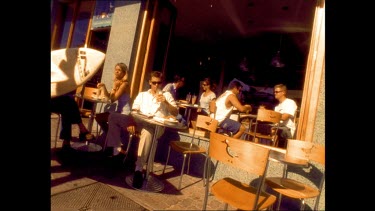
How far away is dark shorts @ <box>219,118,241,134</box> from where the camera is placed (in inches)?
144

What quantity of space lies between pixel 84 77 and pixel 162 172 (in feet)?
7.31

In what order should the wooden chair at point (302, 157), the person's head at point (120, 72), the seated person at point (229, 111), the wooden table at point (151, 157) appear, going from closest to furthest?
1. the wooden chair at point (302, 157)
2. the wooden table at point (151, 157)
3. the person's head at point (120, 72)
4. the seated person at point (229, 111)

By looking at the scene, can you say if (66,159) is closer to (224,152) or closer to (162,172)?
(162,172)

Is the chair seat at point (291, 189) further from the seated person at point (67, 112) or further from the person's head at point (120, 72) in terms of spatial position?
the person's head at point (120, 72)

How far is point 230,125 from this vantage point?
3674 millimetres

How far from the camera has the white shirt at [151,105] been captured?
2.98 m

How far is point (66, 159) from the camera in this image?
256 cm

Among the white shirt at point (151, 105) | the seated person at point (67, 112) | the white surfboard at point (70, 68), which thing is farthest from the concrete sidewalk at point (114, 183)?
the white surfboard at point (70, 68)

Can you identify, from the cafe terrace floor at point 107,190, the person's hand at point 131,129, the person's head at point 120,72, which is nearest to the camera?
the cafe terrace floor at point 107,190

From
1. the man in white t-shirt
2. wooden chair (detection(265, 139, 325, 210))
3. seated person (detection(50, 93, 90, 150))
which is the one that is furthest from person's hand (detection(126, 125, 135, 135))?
the man in white t-shirt

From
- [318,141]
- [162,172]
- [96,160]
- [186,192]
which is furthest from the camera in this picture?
[162,172]

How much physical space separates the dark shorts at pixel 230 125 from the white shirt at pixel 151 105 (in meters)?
1.10
